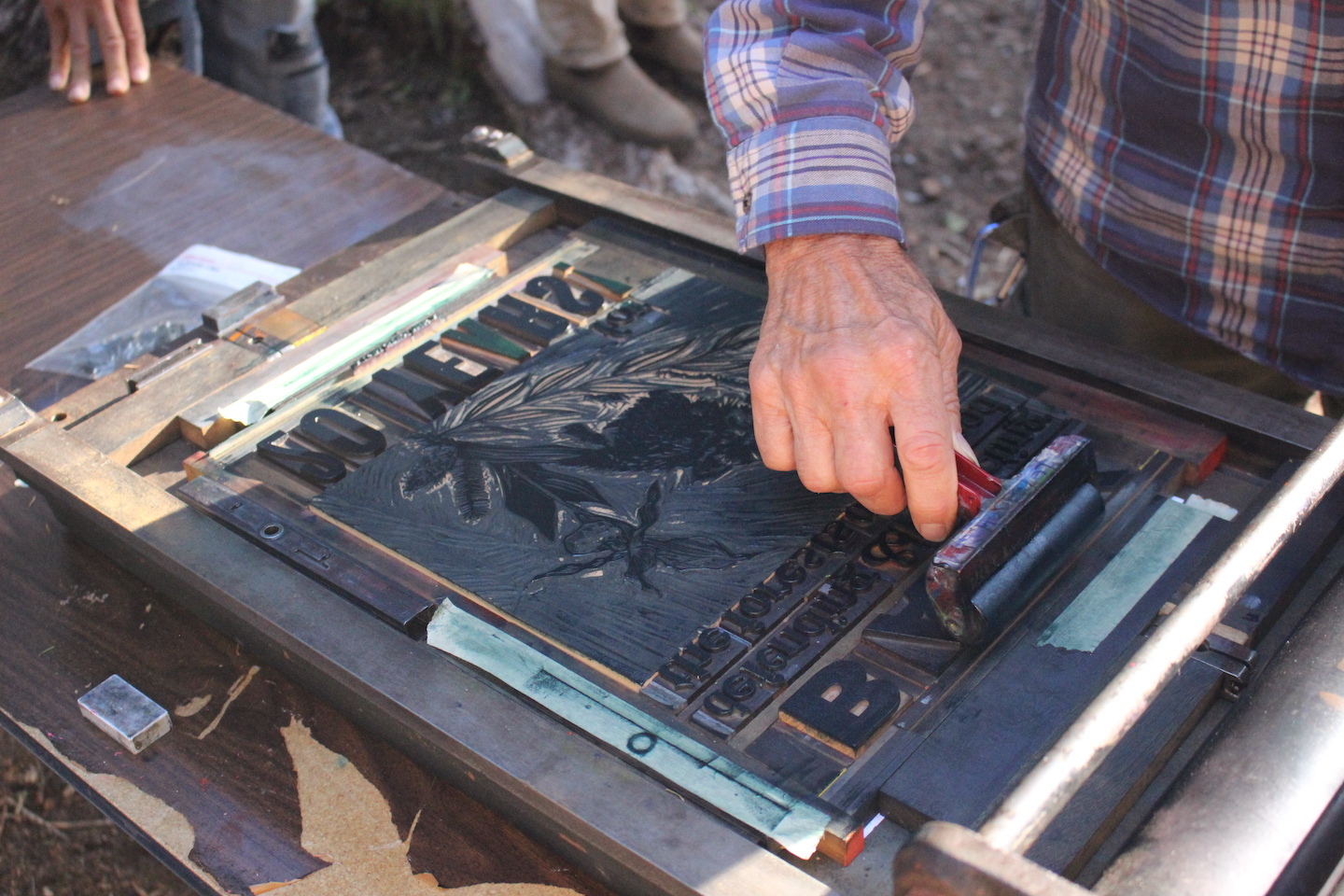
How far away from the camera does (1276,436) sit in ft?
3.96

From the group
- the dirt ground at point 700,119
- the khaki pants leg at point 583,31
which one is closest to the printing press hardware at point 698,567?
the dirt ground at point 700,119

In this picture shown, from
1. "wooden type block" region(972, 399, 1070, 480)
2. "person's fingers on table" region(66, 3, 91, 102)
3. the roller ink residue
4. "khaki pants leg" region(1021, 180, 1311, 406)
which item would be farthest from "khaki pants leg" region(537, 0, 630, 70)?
"wooden type block" region(972, 399, 1070, 480)

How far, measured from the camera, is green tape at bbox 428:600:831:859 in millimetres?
877

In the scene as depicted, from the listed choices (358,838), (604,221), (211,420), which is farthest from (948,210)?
(358,838)

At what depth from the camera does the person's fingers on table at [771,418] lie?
3.75 feet

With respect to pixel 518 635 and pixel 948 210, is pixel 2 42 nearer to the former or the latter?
pixel 518 635

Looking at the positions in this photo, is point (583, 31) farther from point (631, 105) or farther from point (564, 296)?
point (564, 296)

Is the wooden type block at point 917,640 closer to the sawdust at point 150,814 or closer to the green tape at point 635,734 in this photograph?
the green tape at point 635,734

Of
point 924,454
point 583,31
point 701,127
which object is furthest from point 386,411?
point 701,127

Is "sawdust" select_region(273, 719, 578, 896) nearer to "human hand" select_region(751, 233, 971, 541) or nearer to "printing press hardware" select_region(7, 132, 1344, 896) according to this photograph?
"printing press hardware" select_region(7, 132, 1344, 896)

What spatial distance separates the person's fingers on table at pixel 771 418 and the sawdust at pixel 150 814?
645 millimetres

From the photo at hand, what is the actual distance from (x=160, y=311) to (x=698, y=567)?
103 centimetres

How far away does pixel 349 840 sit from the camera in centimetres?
103

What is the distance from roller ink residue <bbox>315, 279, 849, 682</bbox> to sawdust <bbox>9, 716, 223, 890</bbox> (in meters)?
0.32
